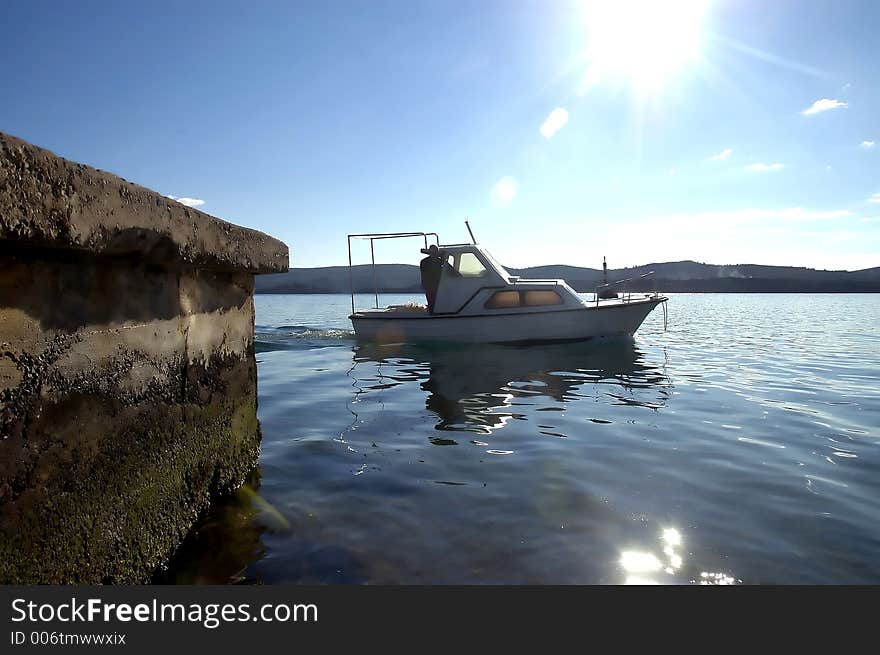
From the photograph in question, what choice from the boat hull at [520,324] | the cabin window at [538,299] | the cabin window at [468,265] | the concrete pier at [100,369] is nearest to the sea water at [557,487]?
the concrete pier at [100,369]

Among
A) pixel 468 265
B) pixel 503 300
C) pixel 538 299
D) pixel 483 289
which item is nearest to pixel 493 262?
pixel 468 265

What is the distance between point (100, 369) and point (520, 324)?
12973 millimetres

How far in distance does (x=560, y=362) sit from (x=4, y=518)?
1128 cm

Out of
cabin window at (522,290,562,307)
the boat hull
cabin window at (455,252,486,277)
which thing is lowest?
the boat hull

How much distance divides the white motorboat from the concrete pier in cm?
1174

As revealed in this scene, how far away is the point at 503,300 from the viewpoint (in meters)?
14.7

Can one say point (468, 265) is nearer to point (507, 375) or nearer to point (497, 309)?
point (497, 309)

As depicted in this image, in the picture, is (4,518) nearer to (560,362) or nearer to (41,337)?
(41,337)

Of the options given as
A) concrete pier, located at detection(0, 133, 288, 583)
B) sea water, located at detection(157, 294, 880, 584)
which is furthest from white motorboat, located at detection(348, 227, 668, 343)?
concrete pier, located at detection(0, 133, 288, 583)

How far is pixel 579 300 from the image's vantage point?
14.8m

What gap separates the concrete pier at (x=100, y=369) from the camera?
1.56 metres

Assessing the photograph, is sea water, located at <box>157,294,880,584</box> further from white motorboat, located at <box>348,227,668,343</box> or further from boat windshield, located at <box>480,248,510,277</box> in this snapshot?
boat windshield, located at <box>480,248,510,277</box>

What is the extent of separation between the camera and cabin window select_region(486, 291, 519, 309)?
14.6m

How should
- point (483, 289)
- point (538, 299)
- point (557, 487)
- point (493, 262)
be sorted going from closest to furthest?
point (557, 487), point (538, 299), point (483, 289), point (493, 262)
